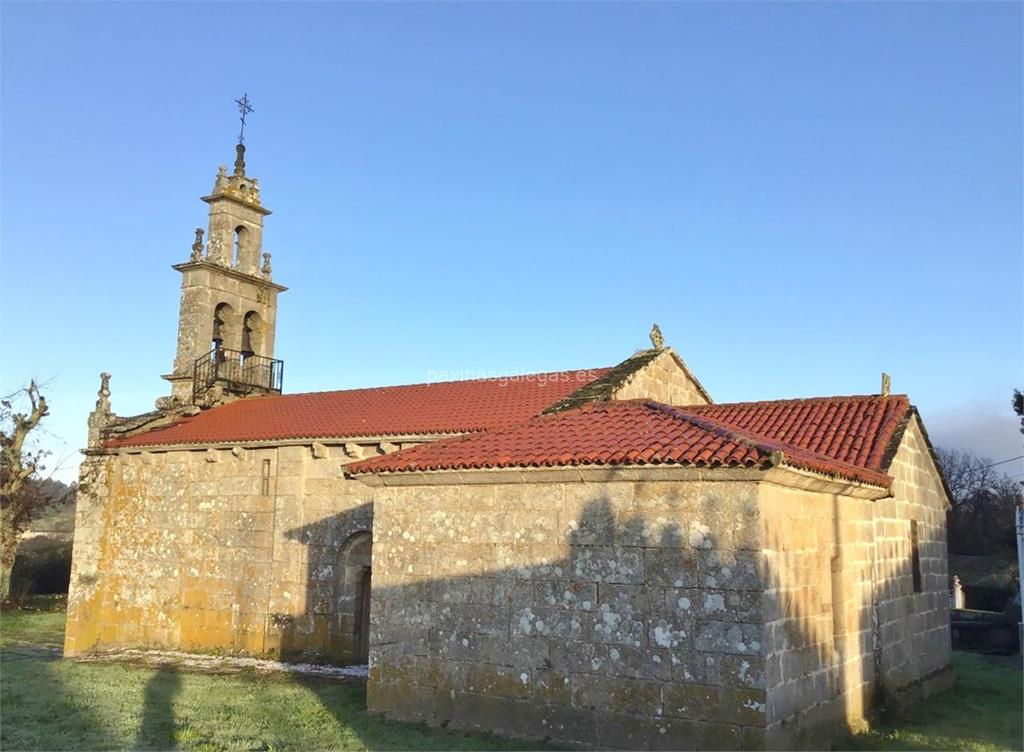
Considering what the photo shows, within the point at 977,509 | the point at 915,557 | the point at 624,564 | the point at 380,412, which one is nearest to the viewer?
the point at 624,564

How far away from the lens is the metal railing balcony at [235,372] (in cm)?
2075

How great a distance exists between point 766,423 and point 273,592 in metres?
9.42

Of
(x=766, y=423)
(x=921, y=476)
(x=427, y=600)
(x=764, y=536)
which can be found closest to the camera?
(x=764, y=536)

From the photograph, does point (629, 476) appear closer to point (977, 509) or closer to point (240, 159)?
point (240, 159)

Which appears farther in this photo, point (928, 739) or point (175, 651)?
point (175, 651)

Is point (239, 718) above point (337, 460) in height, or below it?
below

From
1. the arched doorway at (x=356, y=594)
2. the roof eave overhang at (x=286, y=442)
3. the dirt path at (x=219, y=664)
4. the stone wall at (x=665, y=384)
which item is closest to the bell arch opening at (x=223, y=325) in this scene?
the roof eave overhang at (x=286, y=442)

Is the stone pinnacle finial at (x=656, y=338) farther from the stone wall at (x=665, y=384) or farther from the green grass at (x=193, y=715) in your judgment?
the green grass at (x=193, y=715)

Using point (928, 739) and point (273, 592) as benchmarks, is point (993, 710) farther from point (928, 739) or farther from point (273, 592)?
point (273, 592)

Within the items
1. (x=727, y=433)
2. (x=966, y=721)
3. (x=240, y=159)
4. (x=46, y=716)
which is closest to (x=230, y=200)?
(x=240, y=159)

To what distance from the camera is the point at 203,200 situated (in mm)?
21531

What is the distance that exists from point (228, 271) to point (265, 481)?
737 centimetres

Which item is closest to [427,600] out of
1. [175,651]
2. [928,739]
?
[928,739]

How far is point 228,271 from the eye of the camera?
70.2ft
